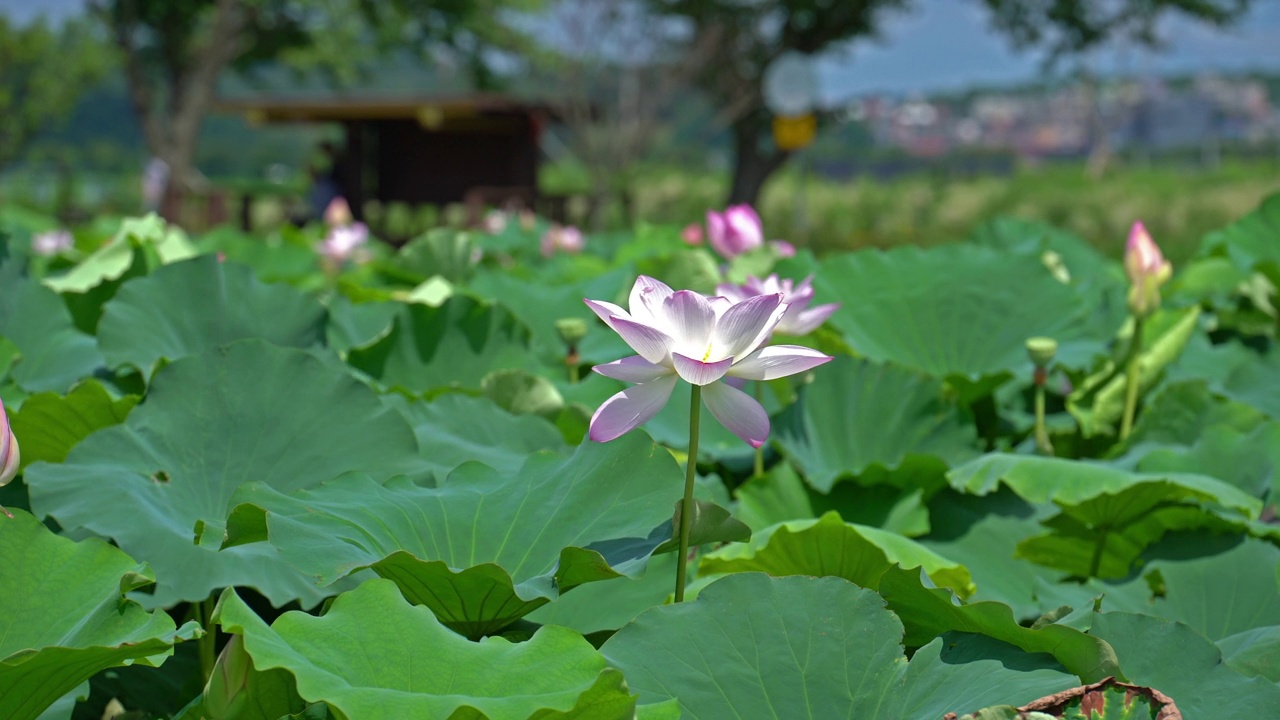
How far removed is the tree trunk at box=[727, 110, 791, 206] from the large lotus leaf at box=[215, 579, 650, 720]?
60.7 feet

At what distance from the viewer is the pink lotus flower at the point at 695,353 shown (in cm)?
84

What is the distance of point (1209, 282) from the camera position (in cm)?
242

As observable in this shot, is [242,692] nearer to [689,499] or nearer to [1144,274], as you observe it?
[689,499]

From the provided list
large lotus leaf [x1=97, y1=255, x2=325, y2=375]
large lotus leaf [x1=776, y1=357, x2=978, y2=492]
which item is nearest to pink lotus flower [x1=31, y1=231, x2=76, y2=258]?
large lotus leaf [x1=97, y1=255, x2=325, y2=375]

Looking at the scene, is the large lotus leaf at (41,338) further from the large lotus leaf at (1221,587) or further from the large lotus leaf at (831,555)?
the large lotus leaf at (1221,587)

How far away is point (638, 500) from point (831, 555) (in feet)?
0.81

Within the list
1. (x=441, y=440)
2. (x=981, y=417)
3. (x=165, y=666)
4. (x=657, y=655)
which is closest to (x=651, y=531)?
(x=657, y=655)

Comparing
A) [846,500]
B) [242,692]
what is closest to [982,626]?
[242,692]

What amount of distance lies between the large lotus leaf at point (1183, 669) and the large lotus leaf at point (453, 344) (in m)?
1.00

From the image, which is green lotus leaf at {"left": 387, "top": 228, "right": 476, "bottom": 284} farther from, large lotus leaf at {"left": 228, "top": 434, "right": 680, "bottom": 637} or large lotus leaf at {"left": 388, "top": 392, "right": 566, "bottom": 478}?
large lotus leaf at {"left": 228, "top": 434, "right": 680, "bottom": 637}

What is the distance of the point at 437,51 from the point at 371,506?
68.1ft

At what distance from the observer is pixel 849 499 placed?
1.43m

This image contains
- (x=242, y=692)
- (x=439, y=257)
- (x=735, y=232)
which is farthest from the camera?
(x=439, y=257)

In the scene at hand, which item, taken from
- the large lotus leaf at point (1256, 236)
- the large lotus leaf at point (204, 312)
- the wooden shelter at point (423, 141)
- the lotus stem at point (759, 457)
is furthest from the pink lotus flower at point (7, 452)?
the wooden shelter at point (423, 141)
